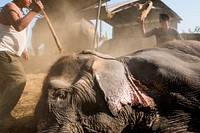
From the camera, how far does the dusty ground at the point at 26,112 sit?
4082 mm

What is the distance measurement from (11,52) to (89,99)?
2.07m

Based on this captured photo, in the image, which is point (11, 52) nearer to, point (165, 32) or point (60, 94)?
point (60, 94)

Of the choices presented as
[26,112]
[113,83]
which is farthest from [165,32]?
[113,83]

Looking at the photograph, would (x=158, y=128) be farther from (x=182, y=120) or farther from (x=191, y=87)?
(x=191, y=87)

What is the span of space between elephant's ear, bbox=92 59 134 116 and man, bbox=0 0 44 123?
5.29 ft

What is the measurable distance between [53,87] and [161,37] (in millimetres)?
6003

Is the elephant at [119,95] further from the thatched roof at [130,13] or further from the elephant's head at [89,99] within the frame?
the thatched roof at [130,13]

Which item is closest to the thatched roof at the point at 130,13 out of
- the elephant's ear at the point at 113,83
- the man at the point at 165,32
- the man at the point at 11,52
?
the man at the point at 165,32

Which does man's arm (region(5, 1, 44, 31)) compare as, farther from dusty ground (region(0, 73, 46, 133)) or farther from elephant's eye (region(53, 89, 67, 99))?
elephant's eye (region(53, 89, 67, 99))

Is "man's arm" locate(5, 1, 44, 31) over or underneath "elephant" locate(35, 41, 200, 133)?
over

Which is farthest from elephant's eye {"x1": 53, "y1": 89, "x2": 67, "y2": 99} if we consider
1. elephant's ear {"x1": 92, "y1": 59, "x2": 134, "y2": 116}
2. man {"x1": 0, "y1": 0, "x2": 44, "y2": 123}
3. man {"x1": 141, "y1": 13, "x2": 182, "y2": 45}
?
man {"x1": 141, "y1": 13, "x2": 182, "y2": 45}

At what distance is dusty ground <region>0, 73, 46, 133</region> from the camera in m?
4.08

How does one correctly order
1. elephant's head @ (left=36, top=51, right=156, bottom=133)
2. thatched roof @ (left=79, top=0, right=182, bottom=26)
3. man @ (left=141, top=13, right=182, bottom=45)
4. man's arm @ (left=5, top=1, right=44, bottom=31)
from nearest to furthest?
elephant's head @ (left=36, top=51, right=156, bottom=133)
man's arm @ (left=5, top=1, right=44, bottom=31)
man @ (left=141, top=13, right=182, bottom=45)
thatched roof @ (left=79, top=0, right=182, bottom=26)

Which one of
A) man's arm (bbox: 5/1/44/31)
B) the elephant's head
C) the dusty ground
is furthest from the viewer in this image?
man's arm (bbox: 5/1/44/31)
